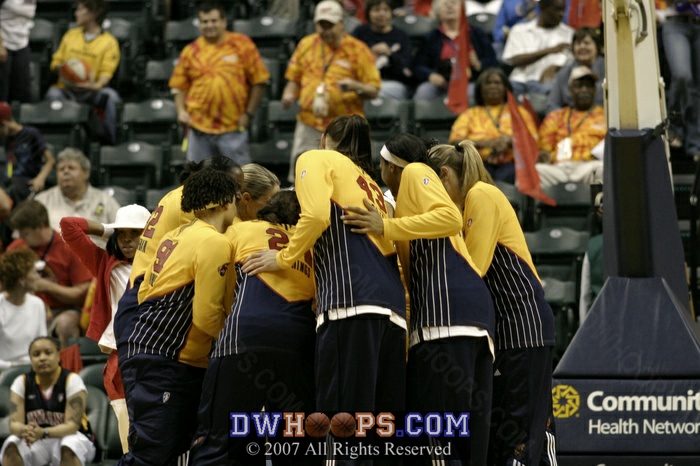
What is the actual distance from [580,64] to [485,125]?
1.25 meters

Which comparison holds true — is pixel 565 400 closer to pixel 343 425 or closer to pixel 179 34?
pixel 343 425

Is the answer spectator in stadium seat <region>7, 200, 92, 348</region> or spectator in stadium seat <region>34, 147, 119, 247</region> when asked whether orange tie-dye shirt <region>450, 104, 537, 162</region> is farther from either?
spectator in stadium seat <region>7, 200, 92, 348</region>

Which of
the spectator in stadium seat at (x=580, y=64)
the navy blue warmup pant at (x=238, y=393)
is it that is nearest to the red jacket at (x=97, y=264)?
the navy blue warmup pant at (x=238, y=393)

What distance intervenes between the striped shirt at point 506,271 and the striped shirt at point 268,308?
92 cm

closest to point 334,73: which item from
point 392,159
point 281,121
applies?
point 281,121

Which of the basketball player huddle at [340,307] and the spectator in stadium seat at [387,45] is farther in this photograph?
the spectator in stadium seat at [387,45]

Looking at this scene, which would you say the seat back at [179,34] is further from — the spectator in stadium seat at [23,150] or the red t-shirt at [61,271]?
the red t-shirt at [61,271]

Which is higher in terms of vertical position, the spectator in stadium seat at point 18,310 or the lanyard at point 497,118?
the lanyard at point 497,118

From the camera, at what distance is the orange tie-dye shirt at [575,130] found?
457 inches

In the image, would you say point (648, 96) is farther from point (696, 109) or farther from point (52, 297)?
point (52, 297)

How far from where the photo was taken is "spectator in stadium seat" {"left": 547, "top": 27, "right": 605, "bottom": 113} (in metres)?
12.1

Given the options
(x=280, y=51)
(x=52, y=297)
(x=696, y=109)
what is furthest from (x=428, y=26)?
(x=52, y=297)

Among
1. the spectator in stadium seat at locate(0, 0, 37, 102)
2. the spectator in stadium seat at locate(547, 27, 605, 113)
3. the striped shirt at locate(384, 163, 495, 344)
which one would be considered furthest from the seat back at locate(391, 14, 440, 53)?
the striped shirt at locate(384, 163, 495, 344)

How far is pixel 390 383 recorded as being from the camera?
635 cm
